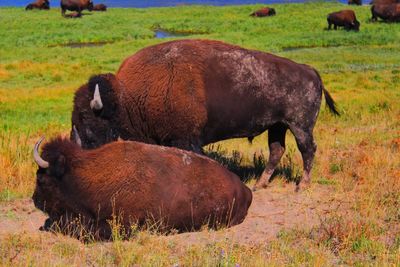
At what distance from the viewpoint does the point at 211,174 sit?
695 centimetres

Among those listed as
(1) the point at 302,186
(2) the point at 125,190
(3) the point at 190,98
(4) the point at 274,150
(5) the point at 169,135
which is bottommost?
(1) the point at 302,186

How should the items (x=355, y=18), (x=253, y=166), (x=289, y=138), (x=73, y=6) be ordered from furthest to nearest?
(x=73, y=6) < (x=355, y=18) < (x=289, y=138) < (x=253, y=166)

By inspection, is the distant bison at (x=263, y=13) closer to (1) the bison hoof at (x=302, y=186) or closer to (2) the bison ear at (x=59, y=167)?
(1) the bison hoof at (x=302, y=186)

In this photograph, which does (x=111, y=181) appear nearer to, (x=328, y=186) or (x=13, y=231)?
(x=13, y=231)

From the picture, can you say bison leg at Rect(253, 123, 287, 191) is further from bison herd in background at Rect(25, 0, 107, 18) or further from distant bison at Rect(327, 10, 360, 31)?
bison herd in background at Rect(25, 0, 107, 18)

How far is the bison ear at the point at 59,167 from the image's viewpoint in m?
6.40

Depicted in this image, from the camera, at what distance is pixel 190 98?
305 inches

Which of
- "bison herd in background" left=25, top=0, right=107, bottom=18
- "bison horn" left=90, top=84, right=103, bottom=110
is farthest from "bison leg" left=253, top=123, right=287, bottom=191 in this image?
"bison herd in background" left=25, top=0, right=107, bottom=18

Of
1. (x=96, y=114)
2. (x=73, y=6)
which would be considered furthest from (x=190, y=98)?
(x=73, y=6)

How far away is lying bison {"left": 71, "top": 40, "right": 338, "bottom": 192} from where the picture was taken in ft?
25.5

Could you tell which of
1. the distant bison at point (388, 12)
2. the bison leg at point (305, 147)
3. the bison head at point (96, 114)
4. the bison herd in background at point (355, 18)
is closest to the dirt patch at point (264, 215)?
the bison leg at point (305, 147)

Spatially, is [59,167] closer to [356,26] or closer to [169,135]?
[169,135]

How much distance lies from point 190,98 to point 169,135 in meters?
0.58

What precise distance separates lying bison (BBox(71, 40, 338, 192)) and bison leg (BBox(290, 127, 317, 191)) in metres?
0.03
